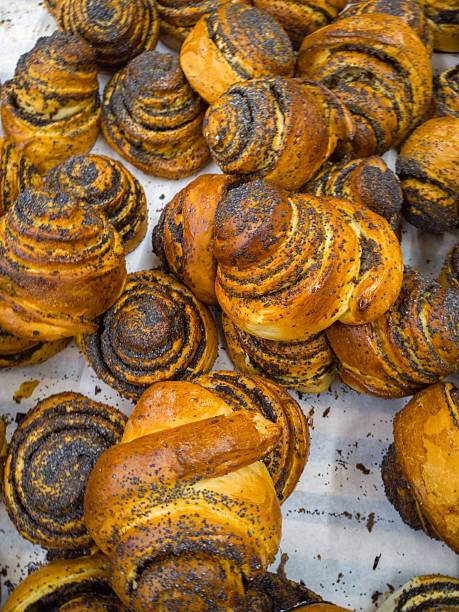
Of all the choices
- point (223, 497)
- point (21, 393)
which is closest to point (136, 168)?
point (21, 393)

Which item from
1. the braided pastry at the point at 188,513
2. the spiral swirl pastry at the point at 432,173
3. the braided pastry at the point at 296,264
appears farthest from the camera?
the spiral swirl pastry at the point at 432,173

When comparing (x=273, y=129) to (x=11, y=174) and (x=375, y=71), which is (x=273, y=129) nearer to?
(x=375, y=71)

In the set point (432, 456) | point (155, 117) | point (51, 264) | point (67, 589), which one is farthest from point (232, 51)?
point (67, 589)

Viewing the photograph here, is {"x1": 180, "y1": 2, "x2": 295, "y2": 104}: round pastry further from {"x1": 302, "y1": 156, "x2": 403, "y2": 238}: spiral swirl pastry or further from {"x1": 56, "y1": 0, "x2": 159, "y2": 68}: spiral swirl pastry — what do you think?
{"x1": 302, "y1": 156, "x2": 403, "y2": 238}: spiral swirl pastry

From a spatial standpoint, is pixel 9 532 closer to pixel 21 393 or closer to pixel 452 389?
pixel 21 393

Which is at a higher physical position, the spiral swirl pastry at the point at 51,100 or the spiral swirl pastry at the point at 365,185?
the spiral swirl pastry at the point at 51,100

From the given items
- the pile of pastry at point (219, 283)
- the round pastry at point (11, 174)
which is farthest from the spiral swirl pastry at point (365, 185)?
the round pastry at point (11, 174)

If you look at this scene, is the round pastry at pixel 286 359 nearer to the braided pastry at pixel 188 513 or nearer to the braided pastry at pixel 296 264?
the braided pastry at pixel 296 264

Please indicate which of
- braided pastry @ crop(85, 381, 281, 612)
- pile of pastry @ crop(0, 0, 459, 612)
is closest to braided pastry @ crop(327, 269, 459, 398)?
pile of pastry @ crop(0, 0, 459, 612)
